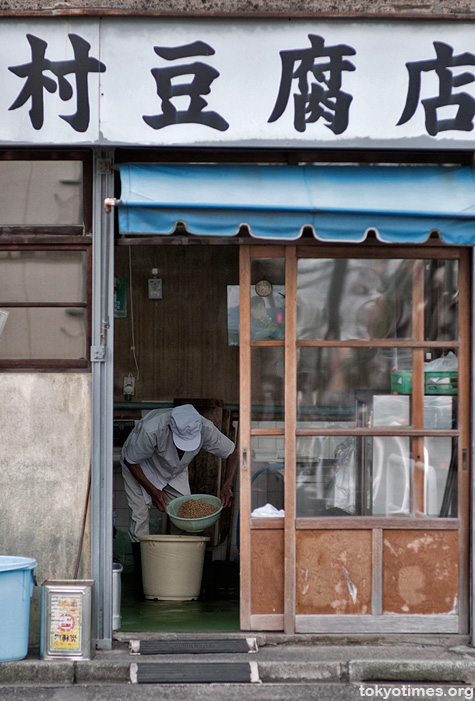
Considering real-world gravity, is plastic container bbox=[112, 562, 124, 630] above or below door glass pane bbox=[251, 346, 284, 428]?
below

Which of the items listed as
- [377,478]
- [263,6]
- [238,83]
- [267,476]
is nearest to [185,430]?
Result: [267,476]

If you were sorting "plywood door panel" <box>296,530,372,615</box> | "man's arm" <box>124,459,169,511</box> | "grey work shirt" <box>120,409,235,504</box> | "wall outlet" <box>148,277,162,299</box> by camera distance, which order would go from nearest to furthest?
"plywood door panel" <box>296,530,372,615</box>
"grey work shirt" <box>120,409,235,504</box>
"man's arm" <box>124,459,169,511</box>
"wall outlet" <box>148,277,162,299</box>

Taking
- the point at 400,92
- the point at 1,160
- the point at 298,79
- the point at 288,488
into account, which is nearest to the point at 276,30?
the point at 298,79

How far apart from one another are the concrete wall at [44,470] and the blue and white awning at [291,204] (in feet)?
4.67

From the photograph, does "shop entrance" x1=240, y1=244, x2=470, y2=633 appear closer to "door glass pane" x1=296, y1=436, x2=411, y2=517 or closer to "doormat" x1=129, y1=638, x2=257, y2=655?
"door glass pane" x1=296, y1=436, x2=411, y2=517

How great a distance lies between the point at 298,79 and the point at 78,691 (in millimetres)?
4676

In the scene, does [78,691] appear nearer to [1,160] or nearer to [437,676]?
[437,676]

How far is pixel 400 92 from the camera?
20.3ft

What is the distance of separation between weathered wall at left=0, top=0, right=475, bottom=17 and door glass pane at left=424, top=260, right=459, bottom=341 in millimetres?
1914

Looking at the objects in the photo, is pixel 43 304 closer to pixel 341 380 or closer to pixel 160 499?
pixel 341 380

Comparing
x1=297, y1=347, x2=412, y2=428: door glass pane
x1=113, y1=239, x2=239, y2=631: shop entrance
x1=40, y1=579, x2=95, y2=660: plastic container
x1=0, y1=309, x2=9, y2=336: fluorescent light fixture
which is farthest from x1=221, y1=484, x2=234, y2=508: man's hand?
x1=0, y1=309, x2=9, y2=336: fluorescent light fixture

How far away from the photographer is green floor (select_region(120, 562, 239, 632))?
6648 mm

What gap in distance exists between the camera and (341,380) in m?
6.47

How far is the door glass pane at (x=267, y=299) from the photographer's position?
6480mm
